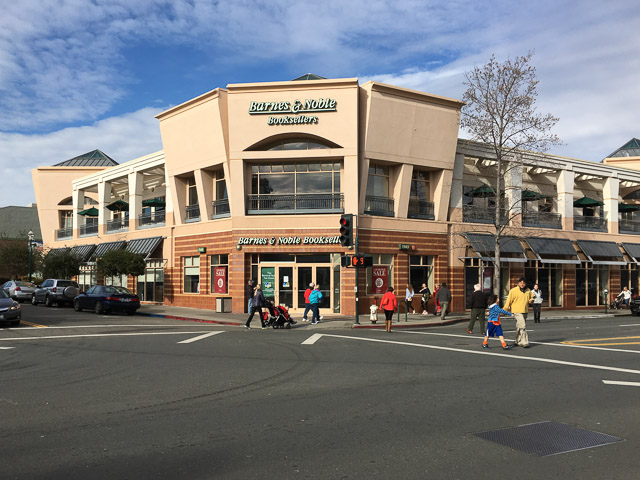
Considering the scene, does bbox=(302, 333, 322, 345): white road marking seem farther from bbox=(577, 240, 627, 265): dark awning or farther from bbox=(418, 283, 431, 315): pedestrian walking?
bbox=(577, 240, 627, 265): dark awning

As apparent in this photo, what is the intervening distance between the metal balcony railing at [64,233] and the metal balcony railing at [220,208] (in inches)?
851

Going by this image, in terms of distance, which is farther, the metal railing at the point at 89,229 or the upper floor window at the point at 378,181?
the metal railing at the point at 89,229

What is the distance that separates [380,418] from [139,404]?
11.4 ft

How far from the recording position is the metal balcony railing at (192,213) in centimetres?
3093

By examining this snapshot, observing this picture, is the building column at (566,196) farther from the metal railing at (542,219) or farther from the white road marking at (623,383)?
the white road marking at (623,383)

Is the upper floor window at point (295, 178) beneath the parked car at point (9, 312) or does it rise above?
above

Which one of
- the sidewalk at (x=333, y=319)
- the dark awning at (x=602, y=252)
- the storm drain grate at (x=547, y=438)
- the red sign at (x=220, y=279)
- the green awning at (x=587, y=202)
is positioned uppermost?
the green awning at (x=587, y=202)

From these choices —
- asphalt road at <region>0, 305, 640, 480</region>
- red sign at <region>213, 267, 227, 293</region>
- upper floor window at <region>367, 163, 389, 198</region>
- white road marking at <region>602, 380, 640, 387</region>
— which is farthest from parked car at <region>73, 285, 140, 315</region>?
white road marking at <region>602, 380, 640, 387</region>

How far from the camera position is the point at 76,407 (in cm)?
767

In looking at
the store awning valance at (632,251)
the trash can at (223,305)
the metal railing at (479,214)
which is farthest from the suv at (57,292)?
the store awning valance at (632,251)

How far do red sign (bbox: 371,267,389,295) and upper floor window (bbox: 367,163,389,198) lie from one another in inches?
149

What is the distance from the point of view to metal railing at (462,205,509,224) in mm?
30234

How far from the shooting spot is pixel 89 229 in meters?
42.8

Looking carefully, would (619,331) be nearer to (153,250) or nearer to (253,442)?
(253,442)
